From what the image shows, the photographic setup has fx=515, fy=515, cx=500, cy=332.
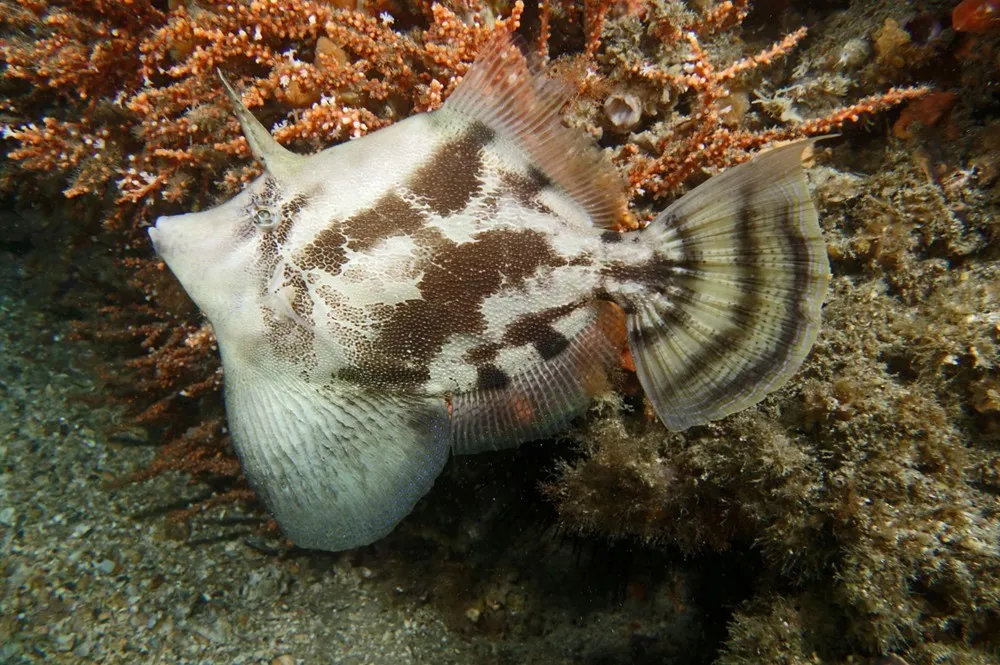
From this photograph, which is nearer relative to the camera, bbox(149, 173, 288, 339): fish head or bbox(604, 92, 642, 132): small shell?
bbox(149, 173, 288, 339): fish head

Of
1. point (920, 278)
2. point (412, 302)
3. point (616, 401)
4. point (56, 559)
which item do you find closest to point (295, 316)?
point (412, 302)

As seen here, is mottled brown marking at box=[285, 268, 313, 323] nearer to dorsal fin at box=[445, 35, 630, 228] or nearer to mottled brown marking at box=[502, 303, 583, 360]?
mottled brown marking at box=[502, 303, 583, 360]

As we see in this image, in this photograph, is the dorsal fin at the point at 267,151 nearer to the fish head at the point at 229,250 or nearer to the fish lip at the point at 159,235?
the fish head at the point at 229,250

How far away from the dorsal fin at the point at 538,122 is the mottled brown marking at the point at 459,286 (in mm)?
322

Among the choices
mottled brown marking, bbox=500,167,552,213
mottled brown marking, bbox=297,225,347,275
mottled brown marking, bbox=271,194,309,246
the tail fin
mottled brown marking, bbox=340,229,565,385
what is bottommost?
the tail fin

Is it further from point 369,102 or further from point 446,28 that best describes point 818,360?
point 369,102

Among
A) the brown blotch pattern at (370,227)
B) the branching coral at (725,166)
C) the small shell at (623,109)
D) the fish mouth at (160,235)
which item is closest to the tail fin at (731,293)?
the branching coral at (725,166)

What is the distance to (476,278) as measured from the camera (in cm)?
223

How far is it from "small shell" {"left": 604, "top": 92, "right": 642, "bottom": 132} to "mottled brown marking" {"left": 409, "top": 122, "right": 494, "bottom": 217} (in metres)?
0.87

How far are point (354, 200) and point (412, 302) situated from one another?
0.50 m

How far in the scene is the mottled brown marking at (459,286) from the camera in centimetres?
222

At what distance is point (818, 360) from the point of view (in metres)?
2.40

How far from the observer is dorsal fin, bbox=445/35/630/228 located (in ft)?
7.32

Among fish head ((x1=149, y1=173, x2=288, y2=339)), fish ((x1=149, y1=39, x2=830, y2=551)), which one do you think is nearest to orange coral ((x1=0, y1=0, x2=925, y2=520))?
fish ((x1=149, y1=39, x2=830, y2=551))
